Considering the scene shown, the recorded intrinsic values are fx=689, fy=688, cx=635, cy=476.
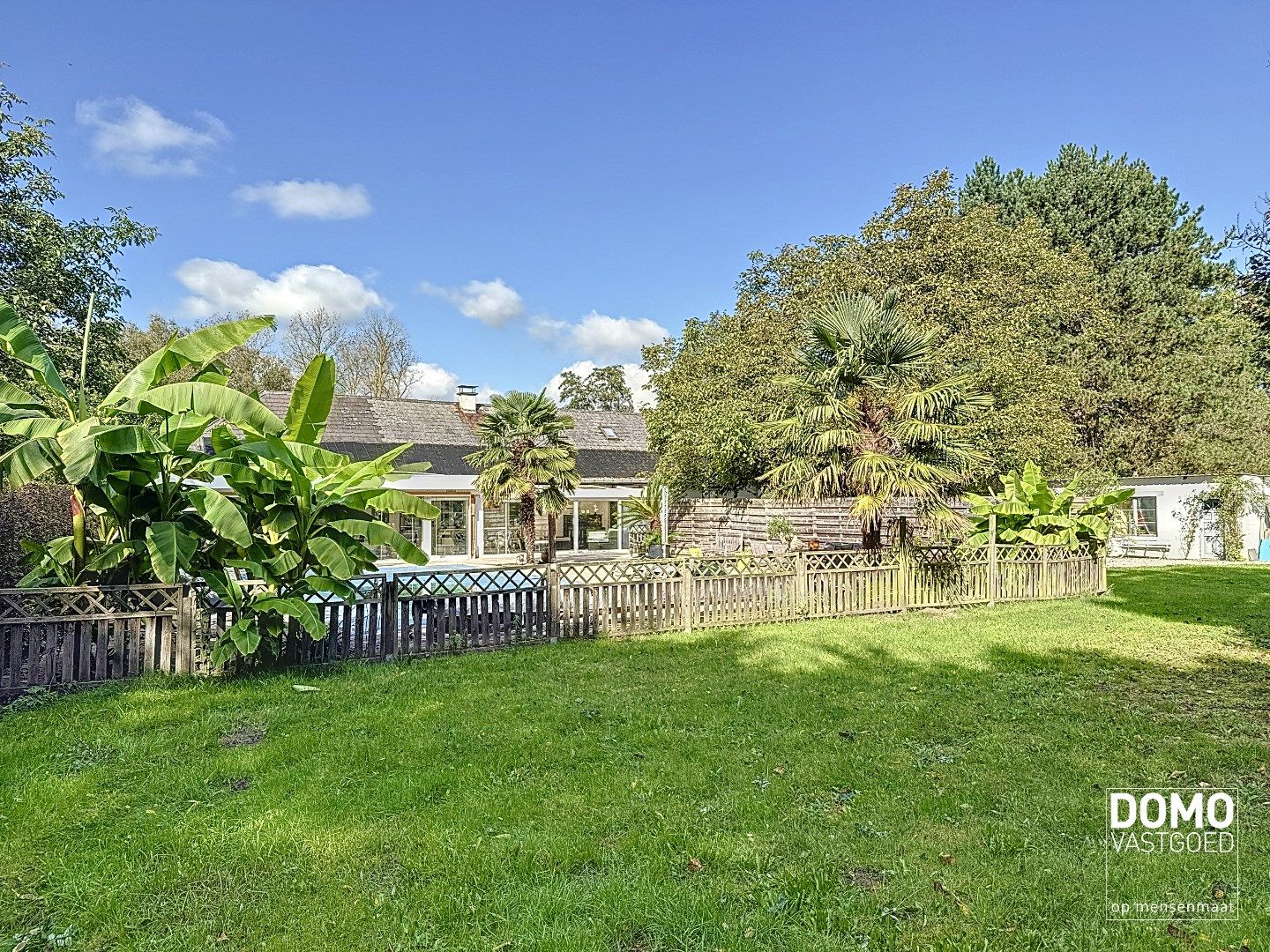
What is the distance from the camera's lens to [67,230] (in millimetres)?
12250

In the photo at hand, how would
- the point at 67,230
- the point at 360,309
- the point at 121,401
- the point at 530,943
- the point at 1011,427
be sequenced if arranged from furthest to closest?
the point at 360,309 → the point at 1011,427 → the point at 67,230 → the point at 121,401 → the point at 530,943

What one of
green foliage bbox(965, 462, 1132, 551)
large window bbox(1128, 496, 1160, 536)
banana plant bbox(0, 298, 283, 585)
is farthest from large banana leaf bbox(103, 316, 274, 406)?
large window bbox(1128, 496, 1160, 536)

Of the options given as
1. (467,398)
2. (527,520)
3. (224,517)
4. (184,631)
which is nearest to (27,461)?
(224,517)

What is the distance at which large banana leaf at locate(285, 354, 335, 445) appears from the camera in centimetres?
797

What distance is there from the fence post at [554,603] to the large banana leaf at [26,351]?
17.9ft

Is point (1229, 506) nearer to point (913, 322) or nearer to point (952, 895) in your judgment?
point (913, 322)

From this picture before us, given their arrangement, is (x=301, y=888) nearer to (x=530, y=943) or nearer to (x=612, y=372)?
(x=530, y=943)

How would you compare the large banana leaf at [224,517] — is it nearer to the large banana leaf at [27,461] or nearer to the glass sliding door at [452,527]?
the large banana leaf at [27,461]

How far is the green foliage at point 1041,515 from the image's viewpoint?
44.7 ft

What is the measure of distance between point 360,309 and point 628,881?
38092 mm

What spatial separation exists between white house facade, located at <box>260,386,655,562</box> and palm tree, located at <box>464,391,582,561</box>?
14.1 feet

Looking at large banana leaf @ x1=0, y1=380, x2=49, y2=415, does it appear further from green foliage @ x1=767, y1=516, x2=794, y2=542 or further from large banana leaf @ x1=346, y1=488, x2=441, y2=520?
green foliage @ x1=767, y1=516, x2=794, y2=542

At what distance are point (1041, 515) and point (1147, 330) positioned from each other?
67.5 ft

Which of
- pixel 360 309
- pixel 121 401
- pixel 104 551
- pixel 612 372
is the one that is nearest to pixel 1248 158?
pixel 121 401
